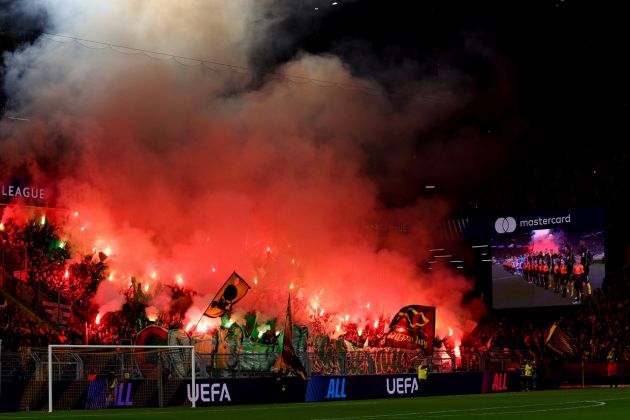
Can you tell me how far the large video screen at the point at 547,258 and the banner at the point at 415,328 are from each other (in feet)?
23.0

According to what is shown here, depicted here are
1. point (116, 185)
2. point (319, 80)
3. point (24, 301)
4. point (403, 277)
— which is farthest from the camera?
point (403, 277)

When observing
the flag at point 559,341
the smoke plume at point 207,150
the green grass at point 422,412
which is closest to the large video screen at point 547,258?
the flag at point 559,341

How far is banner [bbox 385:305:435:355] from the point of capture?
41.3m

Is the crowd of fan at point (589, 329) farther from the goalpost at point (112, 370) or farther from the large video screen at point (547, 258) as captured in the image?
the goalpost at point (112, 370)

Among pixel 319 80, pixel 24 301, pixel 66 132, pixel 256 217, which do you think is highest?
pixel 319 80

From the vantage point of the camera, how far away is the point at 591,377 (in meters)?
42.9

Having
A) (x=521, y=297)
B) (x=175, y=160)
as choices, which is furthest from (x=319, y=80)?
(x=521, y=297)

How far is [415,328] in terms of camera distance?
137ft

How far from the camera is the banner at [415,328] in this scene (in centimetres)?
4131

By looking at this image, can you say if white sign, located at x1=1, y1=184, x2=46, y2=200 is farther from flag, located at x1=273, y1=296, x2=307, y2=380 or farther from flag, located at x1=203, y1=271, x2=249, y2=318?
flag, located at x1=273, y1=296, x2=307, y2=380

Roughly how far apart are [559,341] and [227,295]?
14961 mm

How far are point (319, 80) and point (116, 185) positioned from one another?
9567mm

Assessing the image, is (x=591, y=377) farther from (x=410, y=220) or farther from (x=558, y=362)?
(x=410, y=220)

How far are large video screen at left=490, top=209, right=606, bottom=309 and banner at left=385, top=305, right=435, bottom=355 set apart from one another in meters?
7.02
